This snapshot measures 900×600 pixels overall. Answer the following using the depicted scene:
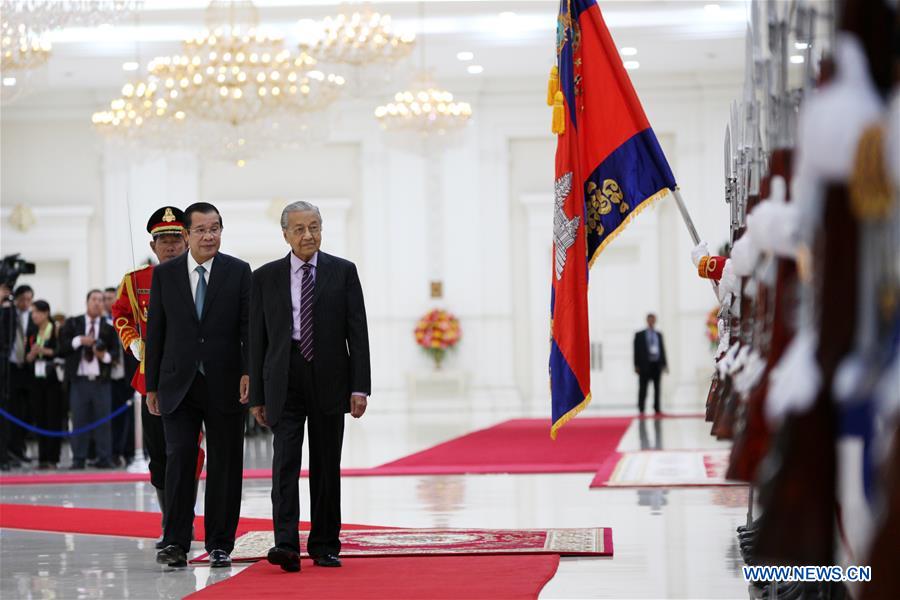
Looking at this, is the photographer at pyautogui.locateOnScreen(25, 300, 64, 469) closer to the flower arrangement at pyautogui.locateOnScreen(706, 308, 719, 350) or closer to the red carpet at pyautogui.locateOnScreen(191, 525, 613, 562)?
the red carpet at pyautogui.locateOnScreen(191, 525, 613, 562)

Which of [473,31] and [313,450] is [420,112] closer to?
[473,31]

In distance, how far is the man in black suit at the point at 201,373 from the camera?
6.19 metres

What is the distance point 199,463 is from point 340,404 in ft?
4.02

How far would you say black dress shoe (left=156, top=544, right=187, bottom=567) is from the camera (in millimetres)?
6070

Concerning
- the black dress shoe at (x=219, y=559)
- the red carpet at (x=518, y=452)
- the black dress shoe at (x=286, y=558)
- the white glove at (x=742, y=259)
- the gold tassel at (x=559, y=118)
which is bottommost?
the red carpet at (x=518, y=452)

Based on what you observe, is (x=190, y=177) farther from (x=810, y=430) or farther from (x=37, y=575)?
(x=810, y=430)

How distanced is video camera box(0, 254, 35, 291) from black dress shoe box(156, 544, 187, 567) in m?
7.37

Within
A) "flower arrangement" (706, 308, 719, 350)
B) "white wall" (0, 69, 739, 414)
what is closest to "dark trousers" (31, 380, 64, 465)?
"white wall" (0, 69, 739, 414)

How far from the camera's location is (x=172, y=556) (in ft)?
19.9

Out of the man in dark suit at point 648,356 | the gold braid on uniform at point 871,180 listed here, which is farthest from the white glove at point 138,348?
the man in dark suit at point 648,356

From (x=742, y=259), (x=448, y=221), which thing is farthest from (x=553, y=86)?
(x=448, y=221)

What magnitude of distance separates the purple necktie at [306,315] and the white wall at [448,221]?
16239 millimetres

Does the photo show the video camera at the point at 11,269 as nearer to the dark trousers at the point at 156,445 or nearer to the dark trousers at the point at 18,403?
the dark trousers at the point at 18,403

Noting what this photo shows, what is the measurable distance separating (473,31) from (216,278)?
14.0 metres
